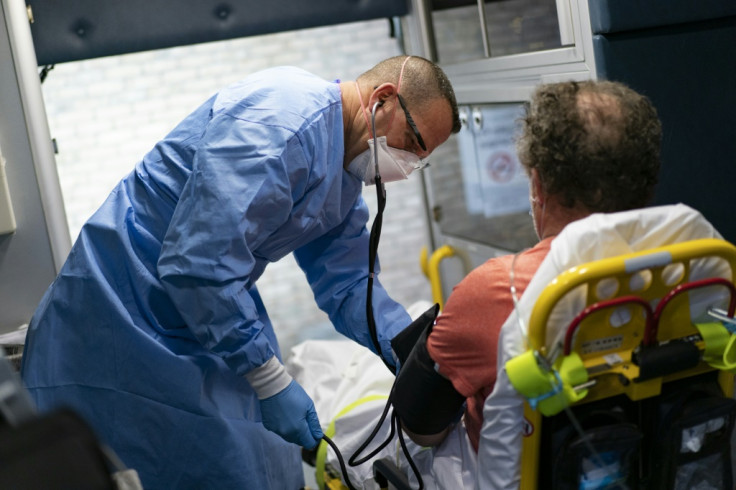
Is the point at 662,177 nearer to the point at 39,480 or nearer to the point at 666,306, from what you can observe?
the point at 666,306

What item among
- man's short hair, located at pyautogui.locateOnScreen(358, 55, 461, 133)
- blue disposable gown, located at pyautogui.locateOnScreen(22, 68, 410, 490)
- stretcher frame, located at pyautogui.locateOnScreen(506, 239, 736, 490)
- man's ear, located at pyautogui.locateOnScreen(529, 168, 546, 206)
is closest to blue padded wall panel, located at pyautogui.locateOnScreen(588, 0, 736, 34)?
man's short hair, located at pyautogui.locateOnScreen(358, 55, 461, 133)

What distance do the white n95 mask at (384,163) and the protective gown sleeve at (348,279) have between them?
18 cm

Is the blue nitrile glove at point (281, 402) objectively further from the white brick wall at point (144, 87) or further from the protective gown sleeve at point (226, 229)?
the white brick wall at point (144, 87)

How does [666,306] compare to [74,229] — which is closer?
[666,306]

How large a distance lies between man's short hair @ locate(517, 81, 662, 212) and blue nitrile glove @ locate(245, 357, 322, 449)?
0.74m

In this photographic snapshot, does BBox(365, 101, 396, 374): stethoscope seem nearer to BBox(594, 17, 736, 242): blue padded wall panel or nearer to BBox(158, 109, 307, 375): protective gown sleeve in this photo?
BBox(158, 109, 307, 375): protective gown sleeve

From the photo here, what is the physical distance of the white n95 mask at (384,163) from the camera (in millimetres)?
A: 1917

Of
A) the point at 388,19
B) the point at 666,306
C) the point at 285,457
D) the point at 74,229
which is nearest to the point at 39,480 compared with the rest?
the point at 666,306

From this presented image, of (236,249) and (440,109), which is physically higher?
(440,109)

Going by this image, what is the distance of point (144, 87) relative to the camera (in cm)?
321

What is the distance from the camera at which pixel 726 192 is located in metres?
2.18

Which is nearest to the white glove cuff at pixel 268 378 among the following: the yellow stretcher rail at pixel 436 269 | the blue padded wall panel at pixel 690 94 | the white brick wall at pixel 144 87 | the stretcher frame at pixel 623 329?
the stretcher frame at pixel 623 329

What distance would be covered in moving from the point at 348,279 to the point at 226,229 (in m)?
0.58

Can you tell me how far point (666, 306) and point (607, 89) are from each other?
14.8 inches
